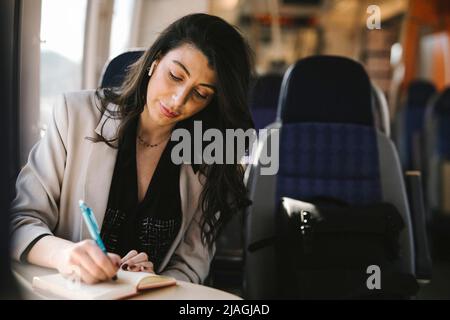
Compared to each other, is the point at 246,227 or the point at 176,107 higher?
the point at 176,107

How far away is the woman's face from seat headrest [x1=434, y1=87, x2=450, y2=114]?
364 centimetres

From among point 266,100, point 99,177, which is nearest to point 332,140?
point 99,177

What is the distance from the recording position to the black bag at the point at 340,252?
5.16 feet

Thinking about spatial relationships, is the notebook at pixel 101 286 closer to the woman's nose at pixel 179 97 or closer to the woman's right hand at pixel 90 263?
the woman's right hand at pixel 90 263

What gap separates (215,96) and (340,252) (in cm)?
68

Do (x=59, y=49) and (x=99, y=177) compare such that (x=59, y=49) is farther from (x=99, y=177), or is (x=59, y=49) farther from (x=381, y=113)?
(x=381, y=113)

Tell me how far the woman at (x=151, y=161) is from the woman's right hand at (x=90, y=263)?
0.19 meters

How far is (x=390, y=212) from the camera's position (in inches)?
65.8

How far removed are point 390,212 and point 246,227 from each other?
1.64ft

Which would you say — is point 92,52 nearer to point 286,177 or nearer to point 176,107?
point 286,177

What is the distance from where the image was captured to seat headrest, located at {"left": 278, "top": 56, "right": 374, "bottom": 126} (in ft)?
6.14

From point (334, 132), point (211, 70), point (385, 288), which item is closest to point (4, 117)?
point (211, 70)

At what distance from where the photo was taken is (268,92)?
3.15 metres

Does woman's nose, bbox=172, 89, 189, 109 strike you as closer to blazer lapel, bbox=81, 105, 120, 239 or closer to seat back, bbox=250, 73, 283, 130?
blazer lapel, bbox=81, 105, 120, 239
